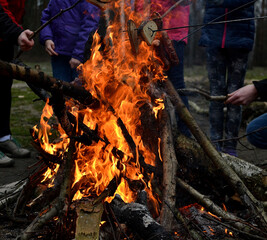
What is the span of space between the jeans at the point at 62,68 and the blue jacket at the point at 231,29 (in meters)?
1.75

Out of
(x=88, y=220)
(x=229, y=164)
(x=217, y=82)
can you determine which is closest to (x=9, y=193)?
(x=88, y=220)

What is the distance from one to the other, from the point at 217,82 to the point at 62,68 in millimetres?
1942

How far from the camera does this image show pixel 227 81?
4113mm

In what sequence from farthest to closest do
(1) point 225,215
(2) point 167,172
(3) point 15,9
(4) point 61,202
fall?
(3) point 15,9
(2) point 167,172
(1) point 225,215
(4) point 61,202

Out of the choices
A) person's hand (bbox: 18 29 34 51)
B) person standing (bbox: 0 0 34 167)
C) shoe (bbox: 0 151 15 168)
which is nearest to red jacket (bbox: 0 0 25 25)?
person standing (bbox: 0 0 34 167)

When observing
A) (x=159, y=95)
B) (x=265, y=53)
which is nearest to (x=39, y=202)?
(x=159, y=95)

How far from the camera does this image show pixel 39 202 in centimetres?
232

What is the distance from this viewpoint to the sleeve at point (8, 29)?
3.34m

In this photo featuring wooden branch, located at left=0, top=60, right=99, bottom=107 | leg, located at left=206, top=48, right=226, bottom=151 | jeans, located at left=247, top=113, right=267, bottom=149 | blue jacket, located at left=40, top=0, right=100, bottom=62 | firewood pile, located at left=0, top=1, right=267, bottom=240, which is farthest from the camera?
leg, located at left=206, top=48, right=226, bottom=151

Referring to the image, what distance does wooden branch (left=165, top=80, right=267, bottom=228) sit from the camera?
7.35ft

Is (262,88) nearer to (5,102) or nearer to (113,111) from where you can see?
(113,111)

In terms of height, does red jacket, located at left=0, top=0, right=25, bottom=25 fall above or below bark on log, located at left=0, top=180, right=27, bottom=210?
above

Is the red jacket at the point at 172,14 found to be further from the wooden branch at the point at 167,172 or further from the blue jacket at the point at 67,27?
the wooden branch at the point at 167,172

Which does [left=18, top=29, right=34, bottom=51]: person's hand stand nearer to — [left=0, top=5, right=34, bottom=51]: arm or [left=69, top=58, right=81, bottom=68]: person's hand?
[left=0, top=5, right=34, bottom=51]: arm
